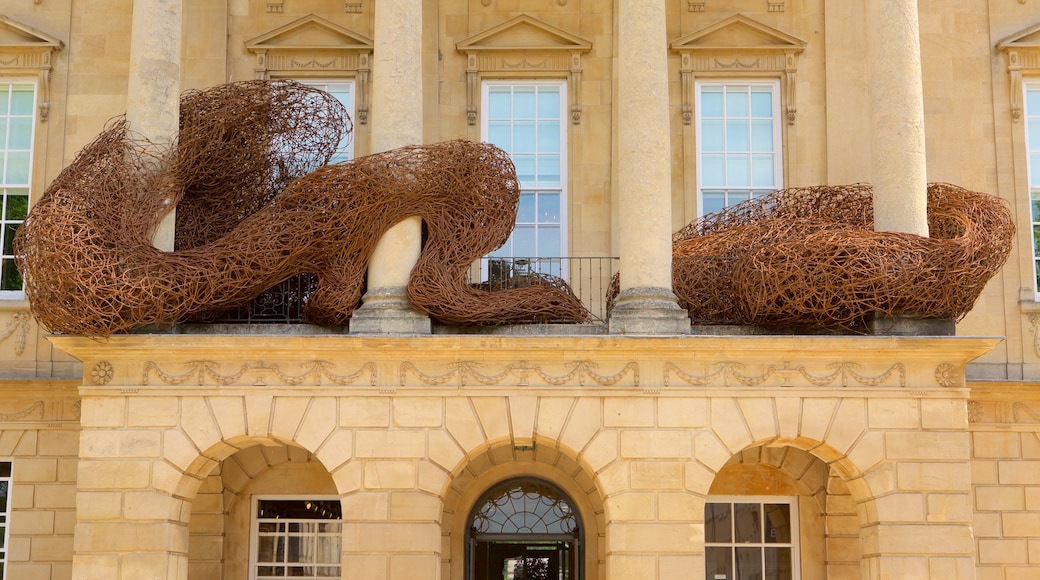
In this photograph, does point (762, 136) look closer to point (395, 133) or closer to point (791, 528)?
point (791, 528)

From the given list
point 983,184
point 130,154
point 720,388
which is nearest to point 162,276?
point 130,154

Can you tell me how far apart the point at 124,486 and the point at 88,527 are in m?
0.58

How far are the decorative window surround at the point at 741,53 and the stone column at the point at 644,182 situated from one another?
122 inches

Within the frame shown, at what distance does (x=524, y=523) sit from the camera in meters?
17.6

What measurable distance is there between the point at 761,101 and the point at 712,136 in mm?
890

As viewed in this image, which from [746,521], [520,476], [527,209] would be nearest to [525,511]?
[520,476]

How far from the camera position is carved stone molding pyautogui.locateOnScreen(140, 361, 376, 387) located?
1468 centimetres

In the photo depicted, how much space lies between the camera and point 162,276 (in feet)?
47.4

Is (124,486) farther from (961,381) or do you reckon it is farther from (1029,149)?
(1029,149)

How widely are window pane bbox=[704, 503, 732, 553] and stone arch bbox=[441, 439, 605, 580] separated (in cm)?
163

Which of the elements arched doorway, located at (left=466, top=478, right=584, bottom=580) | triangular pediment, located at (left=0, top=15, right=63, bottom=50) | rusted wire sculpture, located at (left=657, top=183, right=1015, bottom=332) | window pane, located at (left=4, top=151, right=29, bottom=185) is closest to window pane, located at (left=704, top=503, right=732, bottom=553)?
arched doorway, located at (left=466, top=478, right=584, bottom=580)

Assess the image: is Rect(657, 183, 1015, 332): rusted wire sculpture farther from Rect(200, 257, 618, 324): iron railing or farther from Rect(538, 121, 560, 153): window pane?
Rect(538, 121, 560, 153): window pane

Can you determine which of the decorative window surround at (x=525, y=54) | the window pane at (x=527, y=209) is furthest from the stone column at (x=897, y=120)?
the window pane at (x=527, y=209)

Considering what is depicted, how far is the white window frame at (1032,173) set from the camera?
18094 mm
